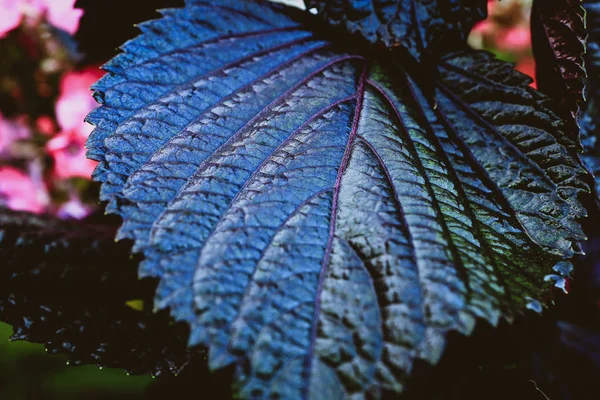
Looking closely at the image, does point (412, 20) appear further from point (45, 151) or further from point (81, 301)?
point (45, 151)

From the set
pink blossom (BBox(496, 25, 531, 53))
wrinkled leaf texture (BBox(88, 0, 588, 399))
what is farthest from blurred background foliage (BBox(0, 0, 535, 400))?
pink blossom (BBox(496, 25, 531, 53))

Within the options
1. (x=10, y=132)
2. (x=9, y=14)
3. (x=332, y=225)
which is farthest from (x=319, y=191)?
(x=10, y=132)

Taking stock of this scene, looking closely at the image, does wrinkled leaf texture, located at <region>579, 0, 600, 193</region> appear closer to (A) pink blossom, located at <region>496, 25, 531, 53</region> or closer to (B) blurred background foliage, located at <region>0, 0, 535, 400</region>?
(B) blurred background foliage, located at <region>0, 0, 535, 400</region>

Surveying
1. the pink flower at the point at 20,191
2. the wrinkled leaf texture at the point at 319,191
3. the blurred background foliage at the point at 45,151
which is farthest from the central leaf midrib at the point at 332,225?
the pink flower at the point at 20,191

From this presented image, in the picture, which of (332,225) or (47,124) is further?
(47,124)

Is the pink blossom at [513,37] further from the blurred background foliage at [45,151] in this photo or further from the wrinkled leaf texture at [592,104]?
the blurred background foliage at [45,151]

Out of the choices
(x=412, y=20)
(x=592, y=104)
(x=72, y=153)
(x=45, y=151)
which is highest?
(x=45, y=151)
